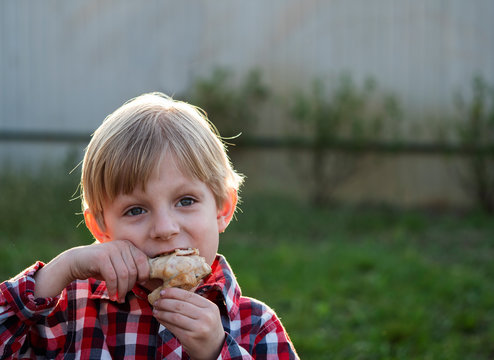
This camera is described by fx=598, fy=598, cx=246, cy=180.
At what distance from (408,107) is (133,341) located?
6465 millimetres

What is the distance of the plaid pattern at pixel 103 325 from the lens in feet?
4.96

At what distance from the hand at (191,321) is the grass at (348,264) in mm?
1997

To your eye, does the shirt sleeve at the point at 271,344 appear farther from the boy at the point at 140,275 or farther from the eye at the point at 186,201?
the eye at the point at 186,201

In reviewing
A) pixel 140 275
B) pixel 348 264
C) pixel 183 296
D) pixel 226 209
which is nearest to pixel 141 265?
pixel 140 275

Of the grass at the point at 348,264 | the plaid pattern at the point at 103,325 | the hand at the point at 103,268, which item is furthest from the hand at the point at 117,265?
the grass at the point at 348,264

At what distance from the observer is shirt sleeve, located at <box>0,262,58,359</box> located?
1.50 meters

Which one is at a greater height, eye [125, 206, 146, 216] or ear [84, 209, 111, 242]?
eye [125, 206, 146, 216]

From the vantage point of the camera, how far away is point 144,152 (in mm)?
1530

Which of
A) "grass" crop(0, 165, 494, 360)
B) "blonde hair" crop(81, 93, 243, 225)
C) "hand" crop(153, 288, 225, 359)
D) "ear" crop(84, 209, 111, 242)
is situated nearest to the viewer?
"hand" crop(153, 288, 225, 359)

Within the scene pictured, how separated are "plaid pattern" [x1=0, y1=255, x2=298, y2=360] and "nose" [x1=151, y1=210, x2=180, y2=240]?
204 millimetres

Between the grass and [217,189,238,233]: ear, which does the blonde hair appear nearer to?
[217,189,238,233]: ear

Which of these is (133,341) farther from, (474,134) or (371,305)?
(474,134)

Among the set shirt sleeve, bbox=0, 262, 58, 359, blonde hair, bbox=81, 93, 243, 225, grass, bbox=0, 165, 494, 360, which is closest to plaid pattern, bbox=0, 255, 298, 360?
shirt sleeve, bbox=0, 262, 58, 359

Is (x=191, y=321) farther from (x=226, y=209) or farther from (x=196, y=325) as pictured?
(x=226, y=209)
